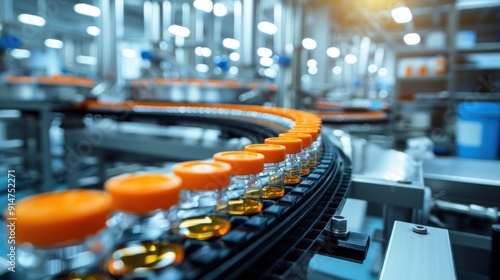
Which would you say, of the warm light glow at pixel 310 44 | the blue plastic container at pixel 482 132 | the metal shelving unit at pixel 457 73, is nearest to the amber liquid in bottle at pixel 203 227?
the blue plastic container at pixel 482 132

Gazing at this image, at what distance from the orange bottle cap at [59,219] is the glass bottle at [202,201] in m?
0.10

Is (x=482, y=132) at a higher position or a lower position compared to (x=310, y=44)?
lower

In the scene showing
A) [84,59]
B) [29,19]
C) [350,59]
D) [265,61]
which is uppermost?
[29,19]

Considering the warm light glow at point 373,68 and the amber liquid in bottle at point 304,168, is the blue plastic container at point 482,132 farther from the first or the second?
the warm light glow at point 373,68

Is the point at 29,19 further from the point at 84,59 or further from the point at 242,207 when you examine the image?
the point at 242,207

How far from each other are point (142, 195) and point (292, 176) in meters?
0.37

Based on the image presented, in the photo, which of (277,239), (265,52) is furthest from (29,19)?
(277,239)

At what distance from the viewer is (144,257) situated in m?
0.31

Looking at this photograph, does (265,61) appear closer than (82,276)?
No

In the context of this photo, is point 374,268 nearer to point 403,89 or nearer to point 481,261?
point 481,261

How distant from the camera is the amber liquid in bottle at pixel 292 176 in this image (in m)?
0.58

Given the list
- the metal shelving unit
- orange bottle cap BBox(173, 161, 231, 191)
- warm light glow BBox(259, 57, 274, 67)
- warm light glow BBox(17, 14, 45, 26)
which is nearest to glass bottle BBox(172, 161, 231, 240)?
orange bottle cap BBox(173, 161, 231, 191)

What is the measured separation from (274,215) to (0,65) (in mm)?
2491

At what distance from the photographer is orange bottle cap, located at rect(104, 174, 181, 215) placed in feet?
0.89
